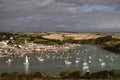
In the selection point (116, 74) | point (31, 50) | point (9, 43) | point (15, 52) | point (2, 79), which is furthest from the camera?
point (9, 43)

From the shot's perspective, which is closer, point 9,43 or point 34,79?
point 34,79

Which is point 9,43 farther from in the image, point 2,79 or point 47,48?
point 2,79

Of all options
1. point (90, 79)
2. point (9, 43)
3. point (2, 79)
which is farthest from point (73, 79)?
point (9, 43)

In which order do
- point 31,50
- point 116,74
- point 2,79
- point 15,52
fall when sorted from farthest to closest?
1. point 31,50
2. point 15,52
3. point 116,74
4. point 2,79

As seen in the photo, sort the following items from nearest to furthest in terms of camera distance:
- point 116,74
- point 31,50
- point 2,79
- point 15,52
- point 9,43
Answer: point 2,79
point 116,74
point 15,52
point 31,50
point 9,43

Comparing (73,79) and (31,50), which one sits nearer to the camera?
(73,79)

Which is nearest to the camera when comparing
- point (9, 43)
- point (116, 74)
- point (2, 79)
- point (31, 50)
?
point (2, 79)

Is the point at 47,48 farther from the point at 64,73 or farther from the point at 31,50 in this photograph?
the point at 64,73

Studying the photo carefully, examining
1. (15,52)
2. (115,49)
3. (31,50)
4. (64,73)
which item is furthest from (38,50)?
(64,73)
